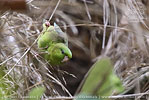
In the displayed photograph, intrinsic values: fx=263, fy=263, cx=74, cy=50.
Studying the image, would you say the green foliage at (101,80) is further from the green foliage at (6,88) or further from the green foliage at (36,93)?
the green foliage at (6,88)

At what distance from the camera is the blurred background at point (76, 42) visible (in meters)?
1.64

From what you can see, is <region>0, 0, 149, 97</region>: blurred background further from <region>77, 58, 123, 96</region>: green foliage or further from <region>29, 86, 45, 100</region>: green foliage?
<region>77, 58, 123, 96</region>: green foliage

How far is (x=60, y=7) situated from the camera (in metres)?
2.86

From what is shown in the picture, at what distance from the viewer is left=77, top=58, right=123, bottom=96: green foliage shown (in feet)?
1.72

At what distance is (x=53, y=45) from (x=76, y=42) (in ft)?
4.90

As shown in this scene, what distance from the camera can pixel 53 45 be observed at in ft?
5.76

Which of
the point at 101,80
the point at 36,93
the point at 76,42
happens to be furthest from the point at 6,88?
the point at 76,42

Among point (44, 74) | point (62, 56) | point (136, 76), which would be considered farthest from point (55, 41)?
point (136, 76)

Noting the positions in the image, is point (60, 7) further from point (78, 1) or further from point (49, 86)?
point (49, 86)

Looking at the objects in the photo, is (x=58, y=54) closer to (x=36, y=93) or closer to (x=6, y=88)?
(x=6, y=88)

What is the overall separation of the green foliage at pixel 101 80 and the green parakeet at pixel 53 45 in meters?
1.15

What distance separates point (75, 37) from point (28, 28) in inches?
42.8

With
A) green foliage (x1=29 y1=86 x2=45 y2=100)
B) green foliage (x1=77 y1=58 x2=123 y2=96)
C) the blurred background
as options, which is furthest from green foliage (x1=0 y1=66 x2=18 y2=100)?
green foliage (x1=77 y1=58 x2=123 y2=96)

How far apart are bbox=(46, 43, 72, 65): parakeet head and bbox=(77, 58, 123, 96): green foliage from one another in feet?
3.77
